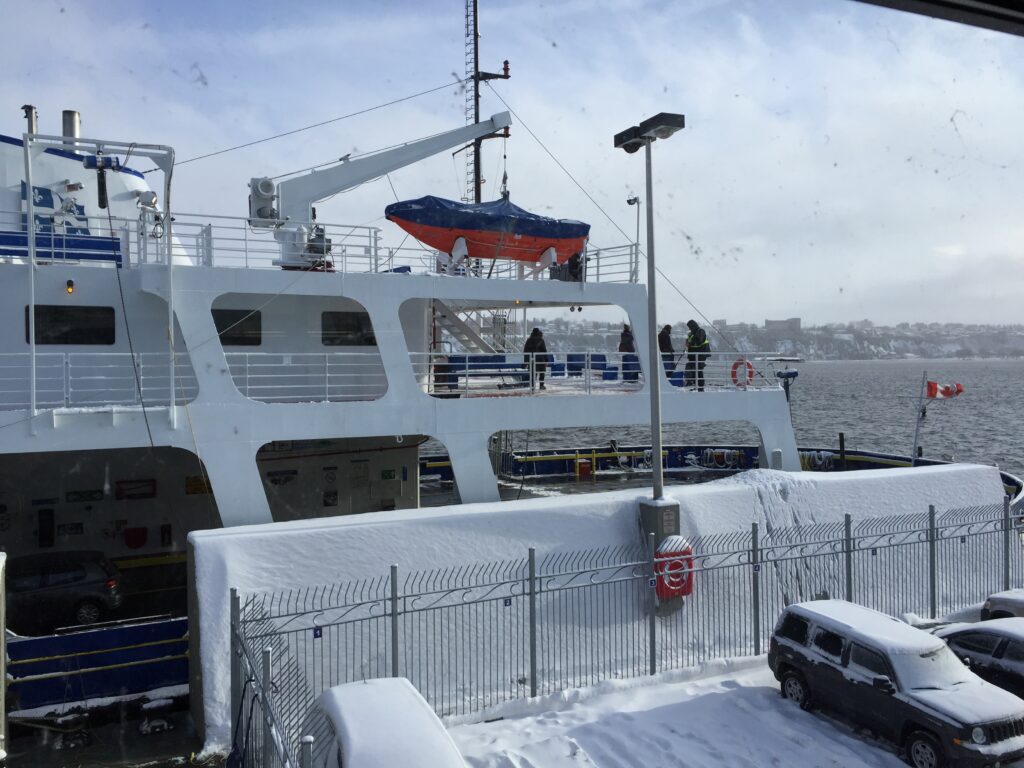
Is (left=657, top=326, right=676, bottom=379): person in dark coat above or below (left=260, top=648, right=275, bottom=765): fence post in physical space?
above

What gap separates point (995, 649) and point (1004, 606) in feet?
7.91

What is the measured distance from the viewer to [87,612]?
12.2 m

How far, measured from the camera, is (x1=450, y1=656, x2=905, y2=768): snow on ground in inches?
322

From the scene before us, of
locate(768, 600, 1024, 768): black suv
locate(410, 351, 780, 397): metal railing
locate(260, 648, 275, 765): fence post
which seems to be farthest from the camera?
locate(410, 351, 780, 397): metal railing

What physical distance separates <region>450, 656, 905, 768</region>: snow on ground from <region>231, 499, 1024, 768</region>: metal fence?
22.7 inches

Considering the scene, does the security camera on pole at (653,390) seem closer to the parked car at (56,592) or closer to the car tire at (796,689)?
the car tire at (796,689)

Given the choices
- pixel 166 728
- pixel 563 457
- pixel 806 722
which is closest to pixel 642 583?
pixel 806 722

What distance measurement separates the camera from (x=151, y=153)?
11656mm

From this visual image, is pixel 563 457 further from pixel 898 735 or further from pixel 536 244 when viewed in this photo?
pixel 898 735

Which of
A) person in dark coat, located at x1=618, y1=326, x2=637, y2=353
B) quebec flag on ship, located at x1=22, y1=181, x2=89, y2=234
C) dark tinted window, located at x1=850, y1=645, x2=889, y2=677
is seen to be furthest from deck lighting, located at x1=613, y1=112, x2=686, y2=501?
quebec flag on ship, located at x1=22, y1=181, x2=89, y2=234

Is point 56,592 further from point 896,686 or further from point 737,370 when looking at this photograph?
point 737,370

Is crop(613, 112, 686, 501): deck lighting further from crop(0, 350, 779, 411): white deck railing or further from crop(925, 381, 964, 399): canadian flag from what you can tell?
crop(925, 381, 964, 399): canadian flag

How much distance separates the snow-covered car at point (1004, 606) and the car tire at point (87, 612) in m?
12.5

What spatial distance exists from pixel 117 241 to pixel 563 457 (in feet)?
50.5
